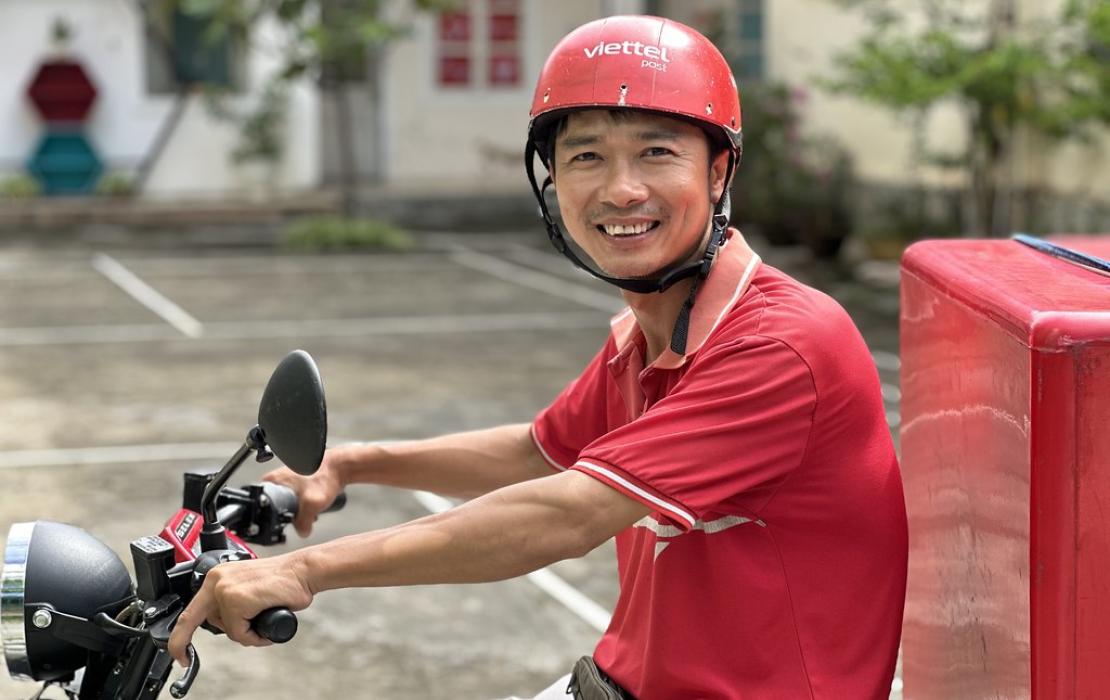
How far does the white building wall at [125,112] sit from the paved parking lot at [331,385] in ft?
9.67

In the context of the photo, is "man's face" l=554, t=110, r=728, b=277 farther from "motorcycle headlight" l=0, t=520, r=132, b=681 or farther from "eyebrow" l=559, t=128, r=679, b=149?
"motorcycle headlight" l=0, t=520, r=132, b=681

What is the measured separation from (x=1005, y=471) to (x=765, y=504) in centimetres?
34

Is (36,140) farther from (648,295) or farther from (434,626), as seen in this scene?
(648,295)

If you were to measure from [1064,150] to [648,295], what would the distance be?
37.4 ft

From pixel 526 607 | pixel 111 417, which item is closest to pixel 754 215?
pixel 111 417

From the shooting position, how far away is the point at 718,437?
7.27 ft

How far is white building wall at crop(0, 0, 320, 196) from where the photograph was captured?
20.9 meters

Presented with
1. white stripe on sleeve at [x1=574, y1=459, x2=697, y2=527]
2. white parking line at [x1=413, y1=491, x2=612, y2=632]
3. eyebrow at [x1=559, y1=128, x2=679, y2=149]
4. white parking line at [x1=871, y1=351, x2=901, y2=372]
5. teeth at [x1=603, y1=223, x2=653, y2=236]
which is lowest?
white parking line at [x1=871, y1=351, x2=901, y2=372]

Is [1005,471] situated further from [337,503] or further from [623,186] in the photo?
→ [337,503]

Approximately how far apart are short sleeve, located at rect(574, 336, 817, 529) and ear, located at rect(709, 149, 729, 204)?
37 centimetres

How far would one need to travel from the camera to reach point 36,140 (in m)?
22.0

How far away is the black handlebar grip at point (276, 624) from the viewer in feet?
7.05

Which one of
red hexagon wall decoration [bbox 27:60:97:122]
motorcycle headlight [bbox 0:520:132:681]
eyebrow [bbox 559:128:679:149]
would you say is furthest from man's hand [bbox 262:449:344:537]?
red hexagon wall decoration [bbox 27:60:97:122]

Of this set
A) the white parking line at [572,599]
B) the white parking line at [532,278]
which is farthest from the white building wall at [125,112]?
the white parking line at [572,599]
